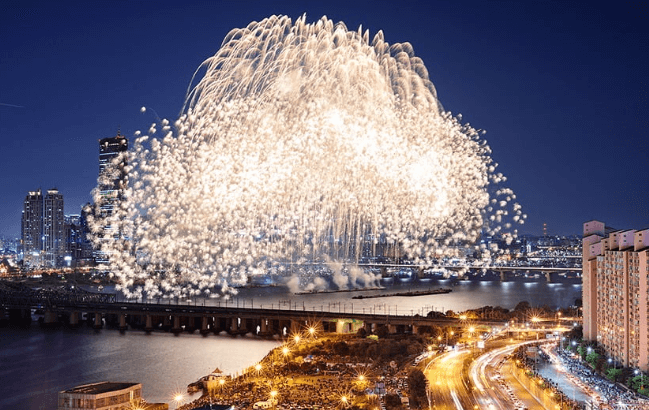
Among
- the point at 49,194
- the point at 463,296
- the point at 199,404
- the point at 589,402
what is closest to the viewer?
the point at 589,402

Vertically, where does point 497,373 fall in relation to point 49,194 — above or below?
below

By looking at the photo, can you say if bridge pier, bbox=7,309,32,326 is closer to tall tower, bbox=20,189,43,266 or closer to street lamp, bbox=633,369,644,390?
street lamp, bbox=633,369,644,390

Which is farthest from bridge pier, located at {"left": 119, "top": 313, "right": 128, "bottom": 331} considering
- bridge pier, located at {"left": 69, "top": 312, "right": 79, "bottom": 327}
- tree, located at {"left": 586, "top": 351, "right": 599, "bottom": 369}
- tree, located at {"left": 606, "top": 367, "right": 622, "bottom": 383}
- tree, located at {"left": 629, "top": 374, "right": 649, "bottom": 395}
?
tree, located at {"left": 629, "top": 374, "right": 649, "bottom": 395}

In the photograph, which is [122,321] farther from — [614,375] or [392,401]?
[614,375]

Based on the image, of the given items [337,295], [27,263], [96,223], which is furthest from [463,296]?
[27,263]

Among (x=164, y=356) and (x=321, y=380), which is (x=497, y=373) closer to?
(x=321, y=380)

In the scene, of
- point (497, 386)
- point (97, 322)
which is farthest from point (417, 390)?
point (97, 322)

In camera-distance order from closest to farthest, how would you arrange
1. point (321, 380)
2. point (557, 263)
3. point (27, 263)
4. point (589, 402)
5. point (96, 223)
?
point (589, 402), point (321, 380), point (557, 263), point (96, 223), point (27, 263)
